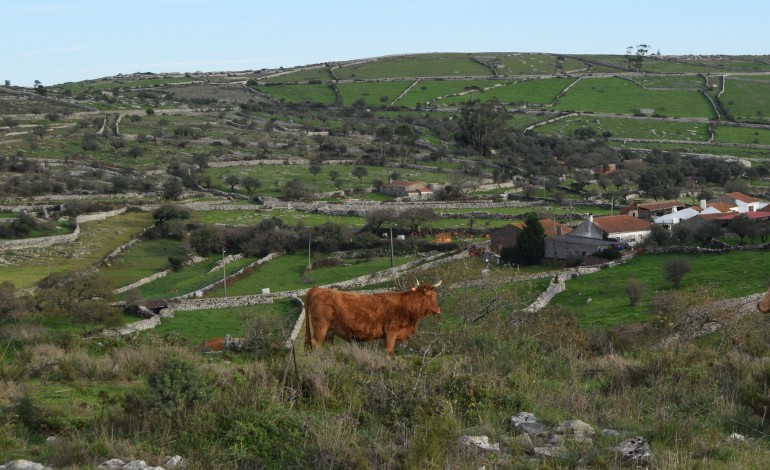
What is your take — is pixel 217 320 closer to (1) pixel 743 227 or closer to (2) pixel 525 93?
(1) pixel 743 227

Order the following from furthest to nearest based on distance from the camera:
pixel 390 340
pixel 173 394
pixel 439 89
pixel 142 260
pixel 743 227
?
1. pixel 439 89
2. pixel 142 260
3. pixel 743 227
4. pixel 390 340
5. pixel 173 394

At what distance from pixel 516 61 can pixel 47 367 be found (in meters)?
196

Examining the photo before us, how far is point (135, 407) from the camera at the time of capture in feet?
27.4

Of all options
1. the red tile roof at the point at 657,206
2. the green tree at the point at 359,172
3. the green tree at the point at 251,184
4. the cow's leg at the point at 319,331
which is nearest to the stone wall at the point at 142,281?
the green tree at the point at 251,184

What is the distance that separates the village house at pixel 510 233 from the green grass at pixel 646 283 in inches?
272

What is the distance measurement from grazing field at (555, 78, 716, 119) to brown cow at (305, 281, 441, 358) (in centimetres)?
12627

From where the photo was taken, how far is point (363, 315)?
12.1 metres

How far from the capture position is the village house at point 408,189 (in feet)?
248

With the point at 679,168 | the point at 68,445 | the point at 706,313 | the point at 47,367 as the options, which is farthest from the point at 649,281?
the point at 679,168

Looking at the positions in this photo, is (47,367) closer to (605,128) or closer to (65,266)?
(65,266)

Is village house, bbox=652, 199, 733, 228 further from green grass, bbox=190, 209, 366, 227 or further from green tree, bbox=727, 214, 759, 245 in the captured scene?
green grass, bbox=190, 209, 366, 227

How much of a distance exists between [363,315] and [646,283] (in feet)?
96.7

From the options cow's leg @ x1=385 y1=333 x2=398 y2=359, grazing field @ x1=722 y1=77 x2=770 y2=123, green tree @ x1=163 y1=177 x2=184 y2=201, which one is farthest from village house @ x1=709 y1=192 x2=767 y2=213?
grazing field @ x1=722 y1=77 x2=770 y2=123

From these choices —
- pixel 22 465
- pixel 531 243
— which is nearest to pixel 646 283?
pixel 531 243
